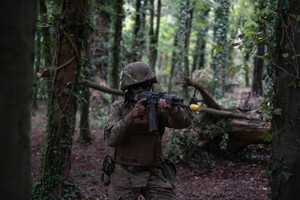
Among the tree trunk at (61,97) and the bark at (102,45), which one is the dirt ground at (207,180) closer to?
the tree trunk at (61,97)

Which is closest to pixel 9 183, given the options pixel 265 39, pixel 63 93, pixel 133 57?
pixel 265 39

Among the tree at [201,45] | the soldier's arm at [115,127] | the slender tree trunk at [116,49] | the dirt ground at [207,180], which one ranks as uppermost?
the tree at [201,45]

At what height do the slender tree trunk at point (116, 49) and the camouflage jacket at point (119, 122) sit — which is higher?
the slender tree trunk at point (116, 49)

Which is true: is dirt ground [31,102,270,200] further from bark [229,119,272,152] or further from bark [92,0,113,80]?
bark [92,0,113,80]

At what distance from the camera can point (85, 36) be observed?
5305mm

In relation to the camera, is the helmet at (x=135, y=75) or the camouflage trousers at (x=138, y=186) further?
the helmet at (x=135, y=75)

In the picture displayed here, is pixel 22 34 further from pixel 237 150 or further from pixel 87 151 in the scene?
pixel 87 151

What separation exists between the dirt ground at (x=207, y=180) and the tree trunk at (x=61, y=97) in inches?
18.4

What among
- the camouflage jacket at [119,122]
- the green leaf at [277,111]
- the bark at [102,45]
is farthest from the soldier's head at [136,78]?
the bark at [102,45]

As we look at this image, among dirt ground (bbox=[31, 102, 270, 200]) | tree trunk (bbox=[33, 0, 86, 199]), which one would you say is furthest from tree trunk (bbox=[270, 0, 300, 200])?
tree trunk (bbox=[33, 0, 86, 199])

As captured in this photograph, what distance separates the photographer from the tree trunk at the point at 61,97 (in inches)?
199

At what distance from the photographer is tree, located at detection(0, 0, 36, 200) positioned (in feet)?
Answer: 4.01

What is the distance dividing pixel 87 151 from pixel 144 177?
21.1 feet

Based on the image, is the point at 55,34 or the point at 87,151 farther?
the point at 87,151
